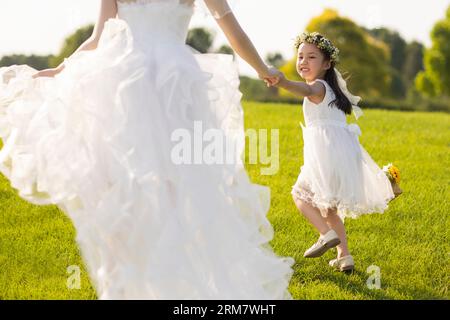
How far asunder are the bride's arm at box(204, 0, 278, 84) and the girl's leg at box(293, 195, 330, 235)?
1.33m

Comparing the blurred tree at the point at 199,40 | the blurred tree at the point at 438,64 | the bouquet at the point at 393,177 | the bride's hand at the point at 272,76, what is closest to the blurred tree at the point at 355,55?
the blurred tree at the point at 438,64

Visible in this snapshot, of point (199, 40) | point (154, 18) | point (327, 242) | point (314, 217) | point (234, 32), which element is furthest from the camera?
point (199, 40)

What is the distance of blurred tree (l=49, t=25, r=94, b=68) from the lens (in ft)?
148

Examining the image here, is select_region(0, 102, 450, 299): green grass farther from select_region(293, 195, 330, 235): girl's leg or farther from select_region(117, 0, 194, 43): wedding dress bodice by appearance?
select_region(117, 0, 194, 43): wedding dress bodice

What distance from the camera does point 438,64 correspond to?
1540 inches

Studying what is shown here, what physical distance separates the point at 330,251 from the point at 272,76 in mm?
1927

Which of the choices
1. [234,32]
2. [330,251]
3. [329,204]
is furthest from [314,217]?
[234,32]

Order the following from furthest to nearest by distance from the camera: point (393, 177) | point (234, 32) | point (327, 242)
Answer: point (393, 177)
point (327, 242)
point (234, 32)

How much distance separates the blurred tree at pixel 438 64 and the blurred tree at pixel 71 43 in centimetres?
2127

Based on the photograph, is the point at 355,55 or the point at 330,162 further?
the point at 355,55

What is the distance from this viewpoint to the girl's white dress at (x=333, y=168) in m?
5.20

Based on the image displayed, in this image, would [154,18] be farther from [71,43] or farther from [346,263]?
[71,43]

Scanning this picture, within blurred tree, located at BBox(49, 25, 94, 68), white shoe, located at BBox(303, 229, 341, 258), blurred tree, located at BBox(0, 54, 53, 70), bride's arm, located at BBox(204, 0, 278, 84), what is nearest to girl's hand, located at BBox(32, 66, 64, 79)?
bride's arm, located at BBox(204, 0, 278, 84)

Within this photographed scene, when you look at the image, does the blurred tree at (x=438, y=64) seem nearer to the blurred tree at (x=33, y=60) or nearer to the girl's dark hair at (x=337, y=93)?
the blurred tree at (x=33, y=60)
